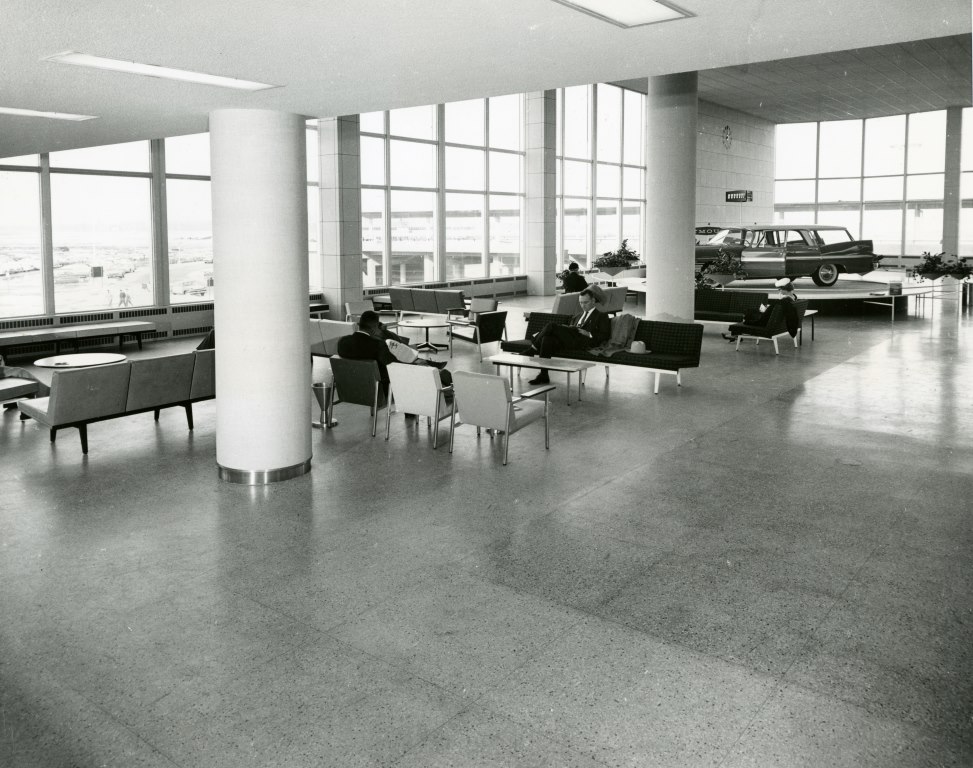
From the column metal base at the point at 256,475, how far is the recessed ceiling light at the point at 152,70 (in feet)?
Answer: 9.67

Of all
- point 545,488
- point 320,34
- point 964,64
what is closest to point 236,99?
point 320,34

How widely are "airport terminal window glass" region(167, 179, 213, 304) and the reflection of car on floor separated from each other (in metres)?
12.5

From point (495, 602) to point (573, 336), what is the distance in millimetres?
7102

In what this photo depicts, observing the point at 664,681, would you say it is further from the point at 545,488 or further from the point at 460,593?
the point at 545,488

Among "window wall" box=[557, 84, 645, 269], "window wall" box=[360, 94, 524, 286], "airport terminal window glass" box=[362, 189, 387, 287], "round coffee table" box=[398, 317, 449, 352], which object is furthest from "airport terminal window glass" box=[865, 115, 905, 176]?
"round coffee table" box=[398, 317, 449, 352]

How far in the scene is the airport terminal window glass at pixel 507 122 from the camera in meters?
24.3

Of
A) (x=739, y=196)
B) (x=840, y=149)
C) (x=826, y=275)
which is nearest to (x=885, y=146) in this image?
(x=840, y=149)

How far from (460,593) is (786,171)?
36.5 m

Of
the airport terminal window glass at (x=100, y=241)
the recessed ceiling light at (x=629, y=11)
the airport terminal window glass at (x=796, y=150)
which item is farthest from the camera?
the airport terminal window glass at (x=796, y=150)

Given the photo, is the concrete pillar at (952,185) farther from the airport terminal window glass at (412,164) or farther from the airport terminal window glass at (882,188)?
the airport terminal window glass at (412,164)

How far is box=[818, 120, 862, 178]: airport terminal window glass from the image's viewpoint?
3550cm

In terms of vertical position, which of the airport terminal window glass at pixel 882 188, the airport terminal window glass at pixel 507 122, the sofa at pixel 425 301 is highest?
the airport terminal window glass at pixel 507 122

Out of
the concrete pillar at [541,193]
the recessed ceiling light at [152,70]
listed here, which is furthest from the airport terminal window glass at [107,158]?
the concrete pillar at [541,193]

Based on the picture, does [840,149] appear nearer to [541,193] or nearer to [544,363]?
[541,193]
